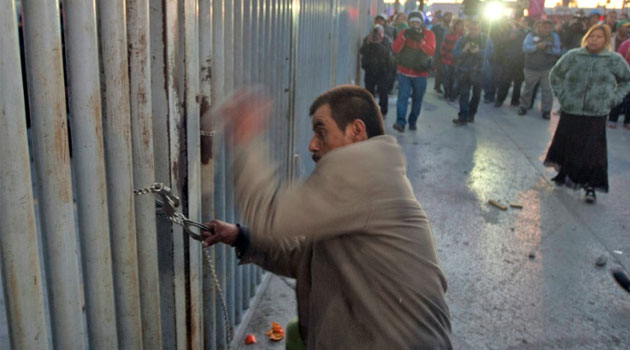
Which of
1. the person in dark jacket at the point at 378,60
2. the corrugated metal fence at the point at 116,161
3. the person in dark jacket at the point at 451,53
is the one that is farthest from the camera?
the person in dark jacket at the point at 451,53

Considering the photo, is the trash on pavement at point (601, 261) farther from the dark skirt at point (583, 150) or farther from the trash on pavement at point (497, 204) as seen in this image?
the dark skirt at point (583, 150)

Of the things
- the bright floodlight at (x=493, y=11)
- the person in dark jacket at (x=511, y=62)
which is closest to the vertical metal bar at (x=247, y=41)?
the bright floodlight at (x=493, y=11)

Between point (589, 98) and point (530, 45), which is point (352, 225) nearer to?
point (589, 98)

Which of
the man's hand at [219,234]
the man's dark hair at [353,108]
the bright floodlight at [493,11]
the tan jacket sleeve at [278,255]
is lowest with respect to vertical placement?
the tan jacket sleeve at [278,255]

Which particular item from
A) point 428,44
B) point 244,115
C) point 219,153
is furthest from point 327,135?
point 428,44

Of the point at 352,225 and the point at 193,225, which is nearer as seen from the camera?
the point at 352,225

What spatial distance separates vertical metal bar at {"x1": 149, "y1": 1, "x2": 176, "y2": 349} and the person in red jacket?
815 centimetres

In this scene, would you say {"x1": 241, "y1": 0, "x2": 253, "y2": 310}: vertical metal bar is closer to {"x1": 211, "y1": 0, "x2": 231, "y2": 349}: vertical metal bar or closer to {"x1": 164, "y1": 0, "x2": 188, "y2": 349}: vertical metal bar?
{"x1": 211, "y1": 0, "x2": 231, "y2": 349}: vertical metal bar

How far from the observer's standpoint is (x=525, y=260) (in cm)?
493

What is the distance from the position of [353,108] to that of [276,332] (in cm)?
202

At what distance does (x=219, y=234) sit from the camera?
2.24 m

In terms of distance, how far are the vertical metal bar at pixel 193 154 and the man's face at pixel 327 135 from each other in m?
0.53

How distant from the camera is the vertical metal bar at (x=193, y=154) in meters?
2.16

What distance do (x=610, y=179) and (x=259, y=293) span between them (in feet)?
18.3
